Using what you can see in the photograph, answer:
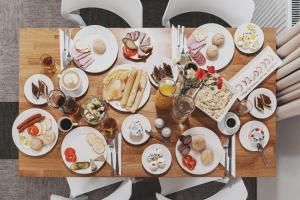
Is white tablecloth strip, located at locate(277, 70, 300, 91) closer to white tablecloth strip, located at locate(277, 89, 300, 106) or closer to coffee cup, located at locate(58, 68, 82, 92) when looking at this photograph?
white tablecloth strip, located at locate(277, 89, 300, 106)

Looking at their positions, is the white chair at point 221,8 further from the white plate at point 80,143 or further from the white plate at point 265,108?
the white plate at point 80,143

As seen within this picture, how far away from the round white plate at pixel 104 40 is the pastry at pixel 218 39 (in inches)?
20.4

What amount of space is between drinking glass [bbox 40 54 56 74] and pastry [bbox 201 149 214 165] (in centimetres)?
90

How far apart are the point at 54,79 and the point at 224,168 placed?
101cm

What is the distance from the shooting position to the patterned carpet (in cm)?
271

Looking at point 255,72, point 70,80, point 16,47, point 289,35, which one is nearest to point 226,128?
point 255,72

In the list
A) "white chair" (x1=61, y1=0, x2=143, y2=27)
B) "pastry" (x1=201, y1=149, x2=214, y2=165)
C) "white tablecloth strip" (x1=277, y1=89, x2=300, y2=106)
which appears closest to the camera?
"white tablecloth strip" (x1=277, y1=89, x2=300, y2=106)

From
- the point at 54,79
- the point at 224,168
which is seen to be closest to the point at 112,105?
the point at 54,79

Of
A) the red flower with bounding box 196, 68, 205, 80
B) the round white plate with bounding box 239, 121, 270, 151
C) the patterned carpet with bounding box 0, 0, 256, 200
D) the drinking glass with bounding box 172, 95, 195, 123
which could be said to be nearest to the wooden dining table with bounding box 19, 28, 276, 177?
the round white plate with bounding box 239, 121, 270, 151

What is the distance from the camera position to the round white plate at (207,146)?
184cm

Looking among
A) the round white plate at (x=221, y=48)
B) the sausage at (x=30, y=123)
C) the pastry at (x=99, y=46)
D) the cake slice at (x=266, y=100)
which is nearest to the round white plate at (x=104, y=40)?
the pastry at (x=99, y=46)

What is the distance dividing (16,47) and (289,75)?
1978 millimetres

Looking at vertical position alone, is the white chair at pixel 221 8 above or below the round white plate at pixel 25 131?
above

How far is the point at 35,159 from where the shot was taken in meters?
1.87
